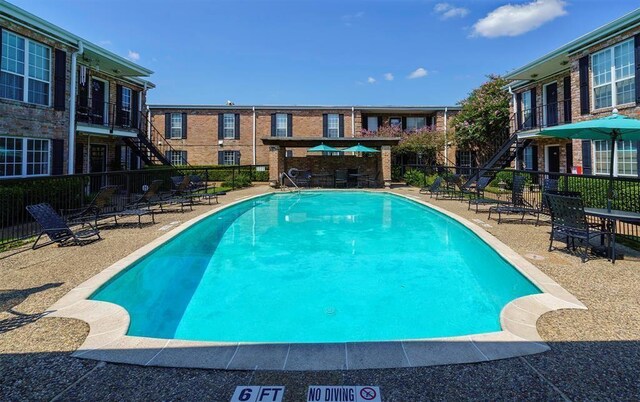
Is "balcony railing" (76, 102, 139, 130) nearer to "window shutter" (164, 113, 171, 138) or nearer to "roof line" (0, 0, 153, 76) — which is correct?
"roof line" (0, 0, 153, 76)

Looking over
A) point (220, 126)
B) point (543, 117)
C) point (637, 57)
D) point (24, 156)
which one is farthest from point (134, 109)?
point (637, 57)

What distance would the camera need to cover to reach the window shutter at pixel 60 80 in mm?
12289

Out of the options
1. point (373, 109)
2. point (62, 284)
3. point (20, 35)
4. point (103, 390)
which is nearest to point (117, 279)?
point (62, 284)

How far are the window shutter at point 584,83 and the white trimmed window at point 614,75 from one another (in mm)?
191

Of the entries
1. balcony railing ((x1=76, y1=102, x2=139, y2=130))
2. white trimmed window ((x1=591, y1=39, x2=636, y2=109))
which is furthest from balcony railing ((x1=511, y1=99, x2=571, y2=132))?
balcony railing ((x1=76, y1=102, x2=139, y2=130))

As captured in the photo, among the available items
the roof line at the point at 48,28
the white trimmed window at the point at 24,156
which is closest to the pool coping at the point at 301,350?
the white trimmed window at the point at 24,156

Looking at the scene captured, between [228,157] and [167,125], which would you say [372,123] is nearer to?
[228,157]

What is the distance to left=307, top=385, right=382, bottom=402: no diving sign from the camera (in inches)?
87.0

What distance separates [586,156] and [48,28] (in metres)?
20.6

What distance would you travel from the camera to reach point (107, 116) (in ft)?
55.0

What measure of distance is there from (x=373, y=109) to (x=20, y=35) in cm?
2009

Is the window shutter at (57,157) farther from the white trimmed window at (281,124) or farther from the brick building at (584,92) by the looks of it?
the brick building at (584,92)

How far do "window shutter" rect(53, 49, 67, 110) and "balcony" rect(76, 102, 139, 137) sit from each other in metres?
1.28

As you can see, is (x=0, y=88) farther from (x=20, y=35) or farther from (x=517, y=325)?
(x=517, y=325)
